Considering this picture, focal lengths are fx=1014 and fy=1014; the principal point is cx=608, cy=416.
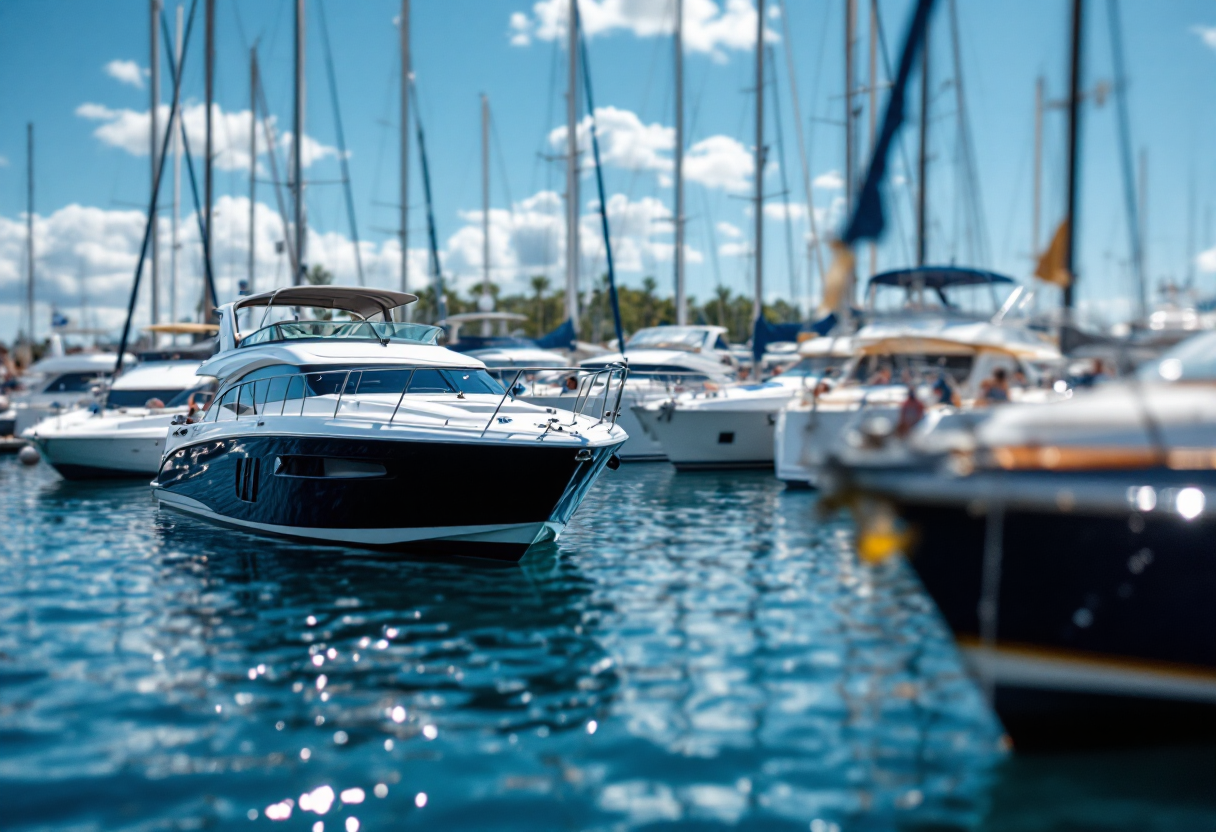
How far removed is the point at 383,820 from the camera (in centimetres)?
491

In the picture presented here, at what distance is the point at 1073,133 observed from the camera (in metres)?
9.76

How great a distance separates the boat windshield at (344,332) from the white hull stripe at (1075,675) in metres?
9.28

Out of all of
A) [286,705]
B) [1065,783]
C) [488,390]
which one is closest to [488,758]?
[286,705]

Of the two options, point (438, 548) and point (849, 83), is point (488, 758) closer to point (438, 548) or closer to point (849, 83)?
point (438, 548)

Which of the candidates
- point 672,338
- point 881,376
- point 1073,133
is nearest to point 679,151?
point 672,338

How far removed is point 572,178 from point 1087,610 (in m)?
25.9

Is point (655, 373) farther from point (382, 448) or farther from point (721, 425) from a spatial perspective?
point (382, 448)

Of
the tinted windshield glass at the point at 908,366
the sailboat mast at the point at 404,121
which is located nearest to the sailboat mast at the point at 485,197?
the sailboat mast at the point at 404,121

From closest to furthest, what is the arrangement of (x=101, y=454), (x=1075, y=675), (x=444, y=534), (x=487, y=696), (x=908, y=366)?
(x=1075, y=675) → (x=487, y=696) → (x=444, y=534) → (x=908, y=366) → (x=101, y=454)

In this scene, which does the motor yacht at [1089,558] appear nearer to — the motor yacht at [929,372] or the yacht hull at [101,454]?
the motor yacht at [929,372]

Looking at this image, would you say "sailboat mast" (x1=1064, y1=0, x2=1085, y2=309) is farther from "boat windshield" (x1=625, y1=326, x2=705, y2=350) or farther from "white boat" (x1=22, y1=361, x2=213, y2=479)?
"boat windshield" (x1=625, y1=326, x2=705, y2=350)

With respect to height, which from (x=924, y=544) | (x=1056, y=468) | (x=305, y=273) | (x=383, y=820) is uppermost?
(x=305, y=273)

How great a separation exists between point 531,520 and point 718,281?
2548cm

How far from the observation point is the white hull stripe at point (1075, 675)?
5383 mm
